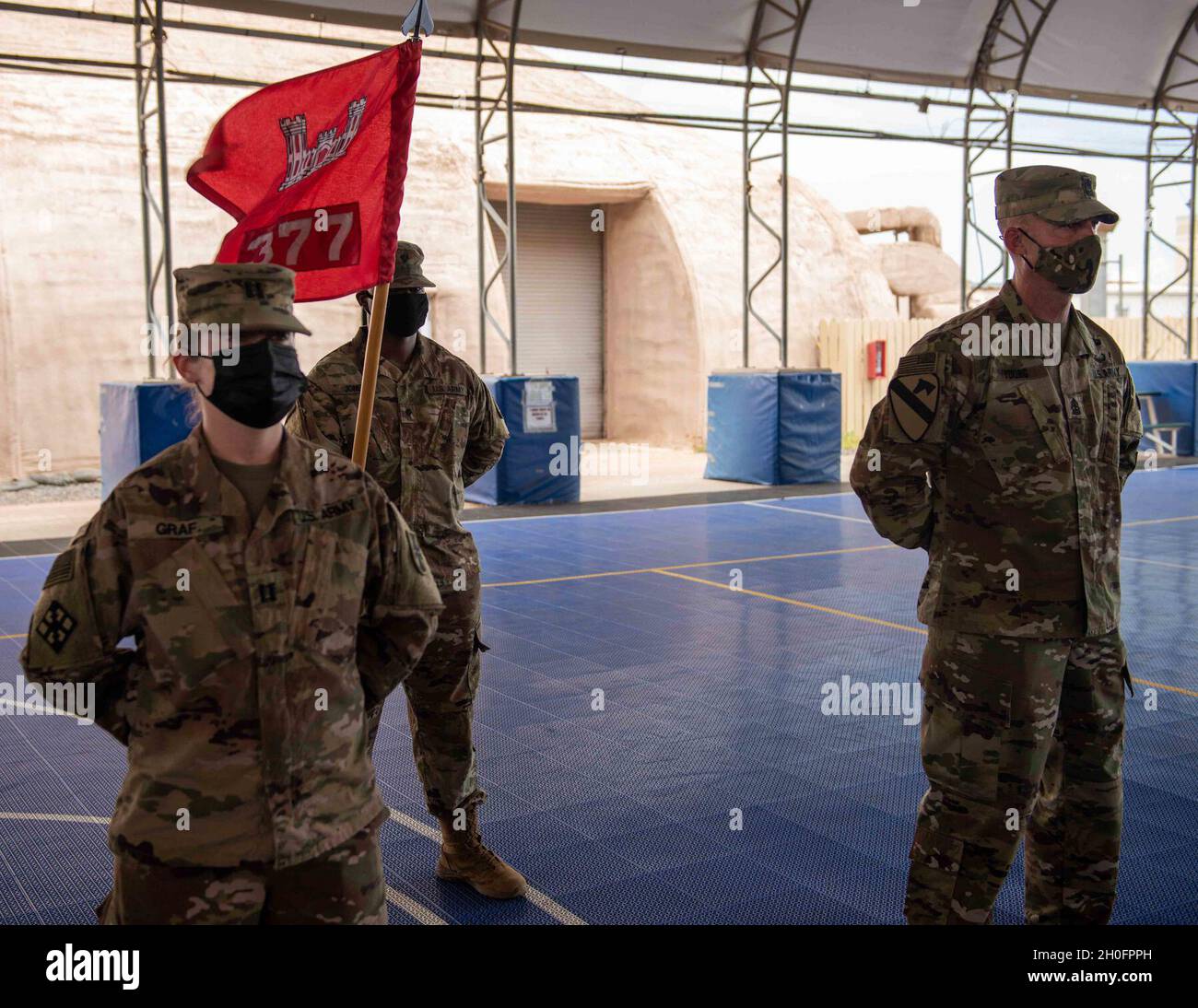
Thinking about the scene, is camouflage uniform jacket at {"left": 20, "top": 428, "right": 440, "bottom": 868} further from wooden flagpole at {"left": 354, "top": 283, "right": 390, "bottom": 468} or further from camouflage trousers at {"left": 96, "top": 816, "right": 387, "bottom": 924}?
wooden flagpole at {"left": 354, "top": 283, "right": 390, "bottom": 468}

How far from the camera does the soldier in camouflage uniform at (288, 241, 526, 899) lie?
3992mm

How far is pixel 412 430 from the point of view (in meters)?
4.03

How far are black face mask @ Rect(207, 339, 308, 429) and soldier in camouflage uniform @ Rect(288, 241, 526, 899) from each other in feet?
5.13

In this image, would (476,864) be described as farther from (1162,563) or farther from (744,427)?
(744,427)

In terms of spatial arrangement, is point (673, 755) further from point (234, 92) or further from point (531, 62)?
point (234, 92)


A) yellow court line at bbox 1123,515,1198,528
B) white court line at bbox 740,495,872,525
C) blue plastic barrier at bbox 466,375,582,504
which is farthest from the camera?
blue plastic barrier at bbox 466,375,582,504

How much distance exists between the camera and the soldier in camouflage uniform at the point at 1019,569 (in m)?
3.21

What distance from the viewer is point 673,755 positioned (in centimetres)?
561

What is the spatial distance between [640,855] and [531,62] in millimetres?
12059

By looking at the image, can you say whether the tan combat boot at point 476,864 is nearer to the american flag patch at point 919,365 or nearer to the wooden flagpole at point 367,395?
the wooden flagpole at point 367,395

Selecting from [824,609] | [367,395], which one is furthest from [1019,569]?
[824,609]

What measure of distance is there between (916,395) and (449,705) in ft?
5.77

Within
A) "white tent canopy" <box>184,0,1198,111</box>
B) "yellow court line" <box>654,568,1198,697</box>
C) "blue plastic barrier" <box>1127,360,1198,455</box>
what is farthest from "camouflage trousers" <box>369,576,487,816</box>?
"blue plastic barrier" <box>1127,360,1198,455</box>

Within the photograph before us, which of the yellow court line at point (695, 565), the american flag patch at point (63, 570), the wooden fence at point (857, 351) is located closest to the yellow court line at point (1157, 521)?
the yellow court line at point (695, 565)
